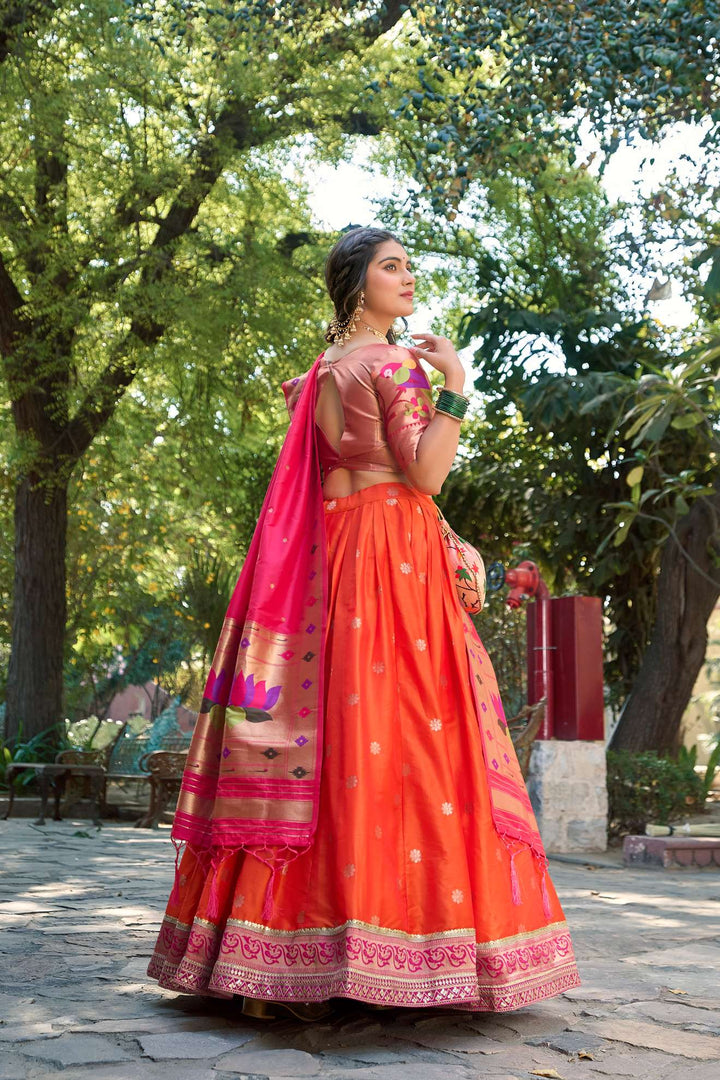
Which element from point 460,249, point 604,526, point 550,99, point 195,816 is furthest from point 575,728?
point 460,249

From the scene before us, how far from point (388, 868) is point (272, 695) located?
467 mm

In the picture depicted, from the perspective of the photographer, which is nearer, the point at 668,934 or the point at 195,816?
the point at 195,816

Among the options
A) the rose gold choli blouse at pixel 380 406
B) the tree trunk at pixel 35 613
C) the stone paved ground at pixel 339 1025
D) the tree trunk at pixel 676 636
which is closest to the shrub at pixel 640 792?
the tree trunk at pixel 676 636

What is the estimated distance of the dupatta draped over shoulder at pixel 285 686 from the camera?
249 cm

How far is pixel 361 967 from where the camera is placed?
2293 mm

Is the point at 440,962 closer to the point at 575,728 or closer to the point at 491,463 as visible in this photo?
the point at 575,728

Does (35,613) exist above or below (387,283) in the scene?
above

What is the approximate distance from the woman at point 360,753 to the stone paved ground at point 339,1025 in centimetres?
10

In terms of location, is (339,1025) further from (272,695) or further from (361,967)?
(272,695)

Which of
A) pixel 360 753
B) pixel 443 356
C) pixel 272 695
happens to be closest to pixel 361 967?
pixel 360 753

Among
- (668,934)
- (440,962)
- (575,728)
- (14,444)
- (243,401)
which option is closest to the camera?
(440,962)

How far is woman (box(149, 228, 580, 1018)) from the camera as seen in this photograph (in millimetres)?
2385

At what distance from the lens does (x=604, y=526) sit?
1043cm

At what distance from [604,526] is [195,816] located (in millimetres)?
8265
